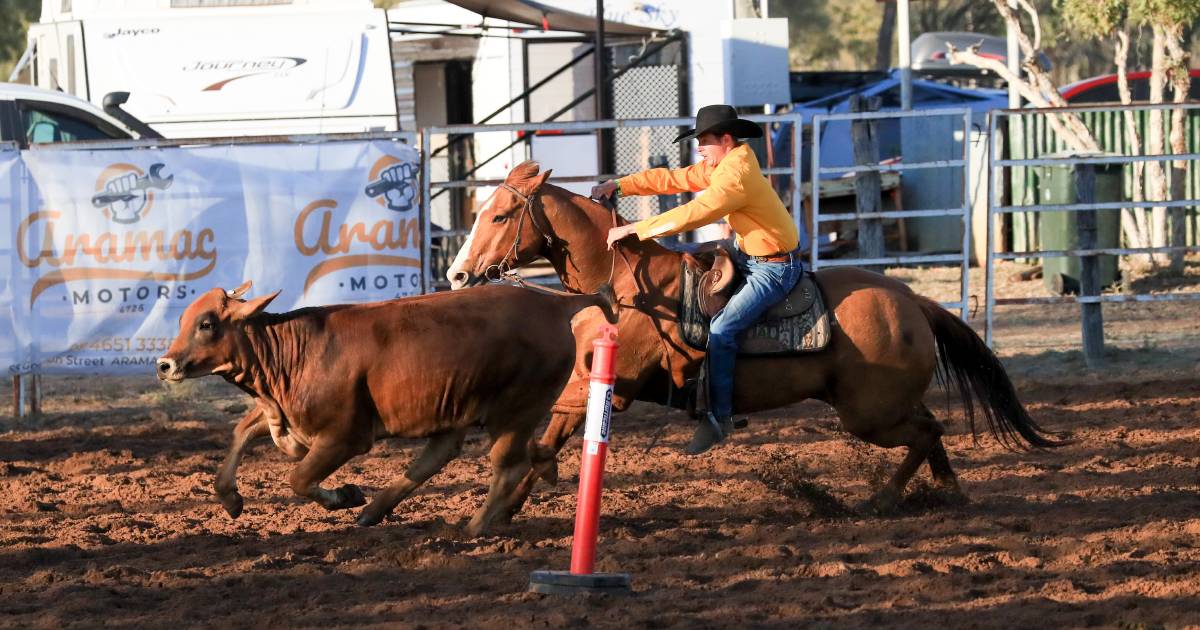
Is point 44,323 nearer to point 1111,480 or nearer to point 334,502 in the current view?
point 334,502

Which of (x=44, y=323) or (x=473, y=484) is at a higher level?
(x=44, y=323)

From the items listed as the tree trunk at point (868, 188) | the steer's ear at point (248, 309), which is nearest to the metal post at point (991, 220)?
the tree trunk at point (868, 188)

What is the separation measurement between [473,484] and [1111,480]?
11.1 ft

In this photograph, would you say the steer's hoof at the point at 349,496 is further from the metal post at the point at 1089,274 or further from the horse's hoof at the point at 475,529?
the metal post at the point at 1089,274

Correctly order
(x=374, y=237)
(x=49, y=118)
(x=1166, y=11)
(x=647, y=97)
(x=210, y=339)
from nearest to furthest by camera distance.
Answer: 1. (x=210, y=339)
2. (x=374, y=237)
3. (x=49, y=118)
4. (x=1166, y=11)
5. (x=647, y=97)

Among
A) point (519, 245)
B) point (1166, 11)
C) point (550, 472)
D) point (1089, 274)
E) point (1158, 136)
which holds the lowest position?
point (550, 472)

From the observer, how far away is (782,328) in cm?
701

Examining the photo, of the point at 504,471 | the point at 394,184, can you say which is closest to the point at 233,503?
the point at 504,471

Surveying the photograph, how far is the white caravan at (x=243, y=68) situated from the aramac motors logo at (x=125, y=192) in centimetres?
402

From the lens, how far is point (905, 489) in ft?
24.6

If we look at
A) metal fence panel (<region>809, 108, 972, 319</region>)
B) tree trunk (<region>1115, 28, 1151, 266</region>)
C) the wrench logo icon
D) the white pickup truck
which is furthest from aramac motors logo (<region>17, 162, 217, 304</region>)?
tree trunk (<region>1115, 28, 1151, 266</region>)

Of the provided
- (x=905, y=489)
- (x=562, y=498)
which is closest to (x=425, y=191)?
(x=562, y=498)

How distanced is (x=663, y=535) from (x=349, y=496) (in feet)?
4.68

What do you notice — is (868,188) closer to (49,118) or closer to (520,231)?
(520,231)
